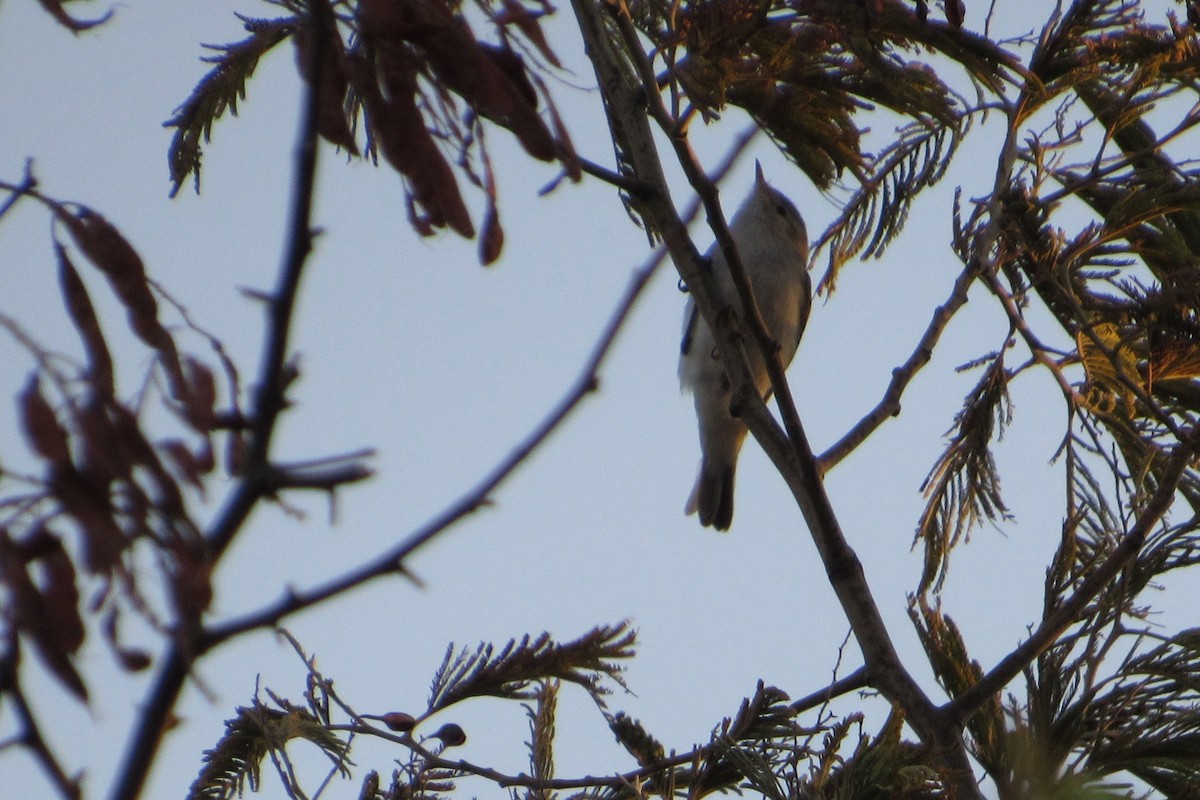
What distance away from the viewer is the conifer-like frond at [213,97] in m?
3.66

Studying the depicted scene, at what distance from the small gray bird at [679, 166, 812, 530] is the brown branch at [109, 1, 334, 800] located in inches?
206

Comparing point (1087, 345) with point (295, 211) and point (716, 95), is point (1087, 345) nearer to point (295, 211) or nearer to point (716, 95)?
point (716, 95)

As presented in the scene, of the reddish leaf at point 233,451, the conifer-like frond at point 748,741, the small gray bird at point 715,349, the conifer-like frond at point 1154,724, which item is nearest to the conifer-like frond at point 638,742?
the conifer-like frond at point 748,741

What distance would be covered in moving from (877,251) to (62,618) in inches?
122

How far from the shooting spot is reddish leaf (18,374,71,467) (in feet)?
3.43

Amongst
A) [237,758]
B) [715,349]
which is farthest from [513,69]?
[715,349]

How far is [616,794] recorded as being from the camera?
2.72m

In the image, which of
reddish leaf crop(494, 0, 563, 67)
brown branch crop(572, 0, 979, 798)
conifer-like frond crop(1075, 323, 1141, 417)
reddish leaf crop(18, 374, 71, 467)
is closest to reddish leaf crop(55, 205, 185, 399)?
reddish leaf crop(18, 374, 71, 467)

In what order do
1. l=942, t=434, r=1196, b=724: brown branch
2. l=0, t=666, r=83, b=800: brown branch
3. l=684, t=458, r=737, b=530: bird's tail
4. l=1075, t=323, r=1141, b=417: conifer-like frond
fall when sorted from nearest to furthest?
l=0, t=666, r=83, b=800: brown branch → l=942, t=434, r=1196, b=724: brown branch → l=1075, t=323, r=1141, b=417: conifer-like frond → l=684, t=458, r=737, b=530: bird's tail

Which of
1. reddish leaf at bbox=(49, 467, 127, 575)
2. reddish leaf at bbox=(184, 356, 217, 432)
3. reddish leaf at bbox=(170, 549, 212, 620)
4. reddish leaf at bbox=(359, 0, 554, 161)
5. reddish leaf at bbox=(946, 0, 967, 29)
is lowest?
reddish leaf at bbox=(170, 549, 212, 620)

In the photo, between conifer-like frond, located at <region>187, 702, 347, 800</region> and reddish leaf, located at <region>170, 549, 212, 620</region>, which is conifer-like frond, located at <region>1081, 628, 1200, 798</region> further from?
reddish leaf, located at <region>170, 549, 212, 620</region>

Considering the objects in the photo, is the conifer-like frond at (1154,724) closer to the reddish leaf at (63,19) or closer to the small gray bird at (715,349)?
the reddish leaf at (63,19)

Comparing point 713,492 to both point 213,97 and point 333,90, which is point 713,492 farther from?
point 333,90

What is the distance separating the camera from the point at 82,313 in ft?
4.17
